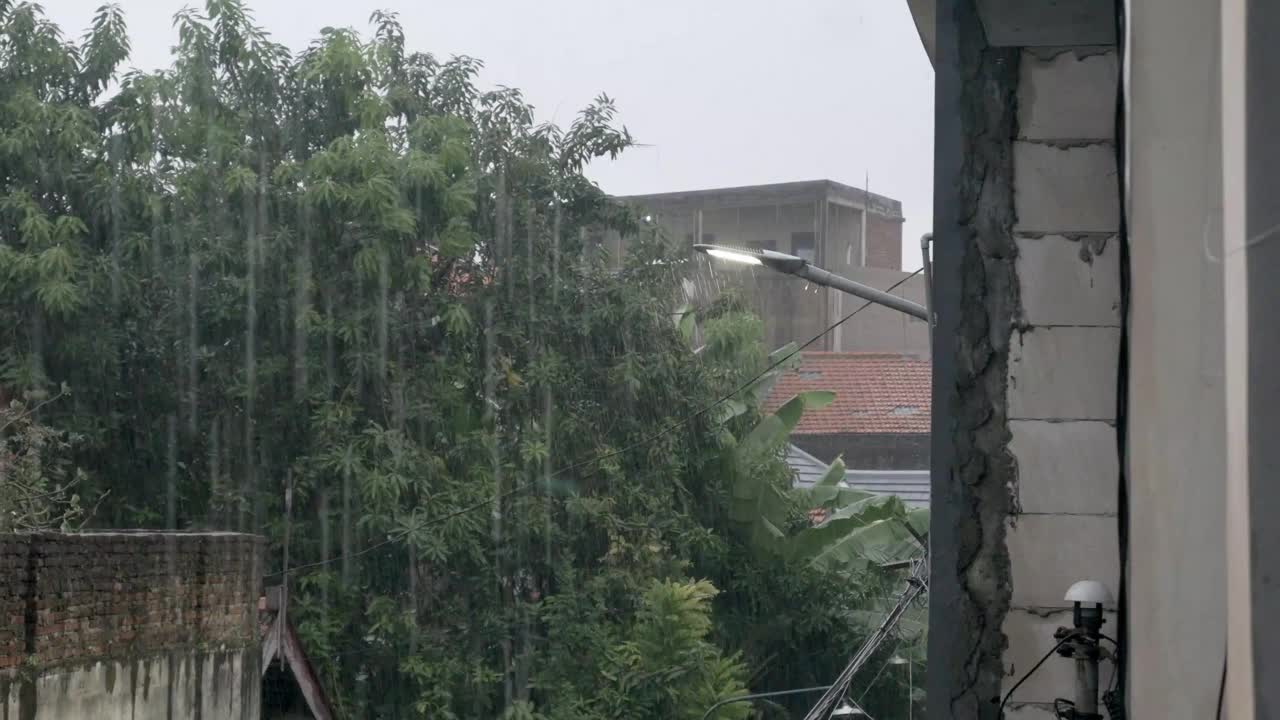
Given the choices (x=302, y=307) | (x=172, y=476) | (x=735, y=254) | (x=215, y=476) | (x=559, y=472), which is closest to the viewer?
(x=735, y=254)

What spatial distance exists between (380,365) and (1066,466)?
12.7 meters

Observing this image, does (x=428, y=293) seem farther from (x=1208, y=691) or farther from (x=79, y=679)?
(x=1208, y=691)

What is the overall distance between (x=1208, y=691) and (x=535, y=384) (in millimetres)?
14451

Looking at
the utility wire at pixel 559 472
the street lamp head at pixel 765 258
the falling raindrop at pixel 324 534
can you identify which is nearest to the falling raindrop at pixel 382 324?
the falling raindrop at pixel 324 534

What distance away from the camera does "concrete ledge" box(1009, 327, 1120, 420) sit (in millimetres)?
2418

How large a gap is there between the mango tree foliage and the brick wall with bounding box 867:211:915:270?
17847 mm

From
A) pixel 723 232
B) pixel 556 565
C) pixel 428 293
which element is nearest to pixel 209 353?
pixel 428 293

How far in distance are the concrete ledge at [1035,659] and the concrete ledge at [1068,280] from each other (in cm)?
54

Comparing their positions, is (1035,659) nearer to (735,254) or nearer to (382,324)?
(735,254)

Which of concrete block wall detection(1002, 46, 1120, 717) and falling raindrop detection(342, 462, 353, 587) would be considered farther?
falling raindrop detection(342, 462, 353, 587)

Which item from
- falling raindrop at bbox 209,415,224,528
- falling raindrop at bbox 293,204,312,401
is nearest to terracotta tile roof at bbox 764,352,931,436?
falling raindrop at bbox 293,204,312,401

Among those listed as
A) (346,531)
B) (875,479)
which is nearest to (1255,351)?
(346,531)

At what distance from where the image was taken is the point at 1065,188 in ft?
8.20

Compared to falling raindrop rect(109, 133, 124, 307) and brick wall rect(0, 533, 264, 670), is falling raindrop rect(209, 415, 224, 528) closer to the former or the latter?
falling raindrop rect(109, 133, 124, 307)
